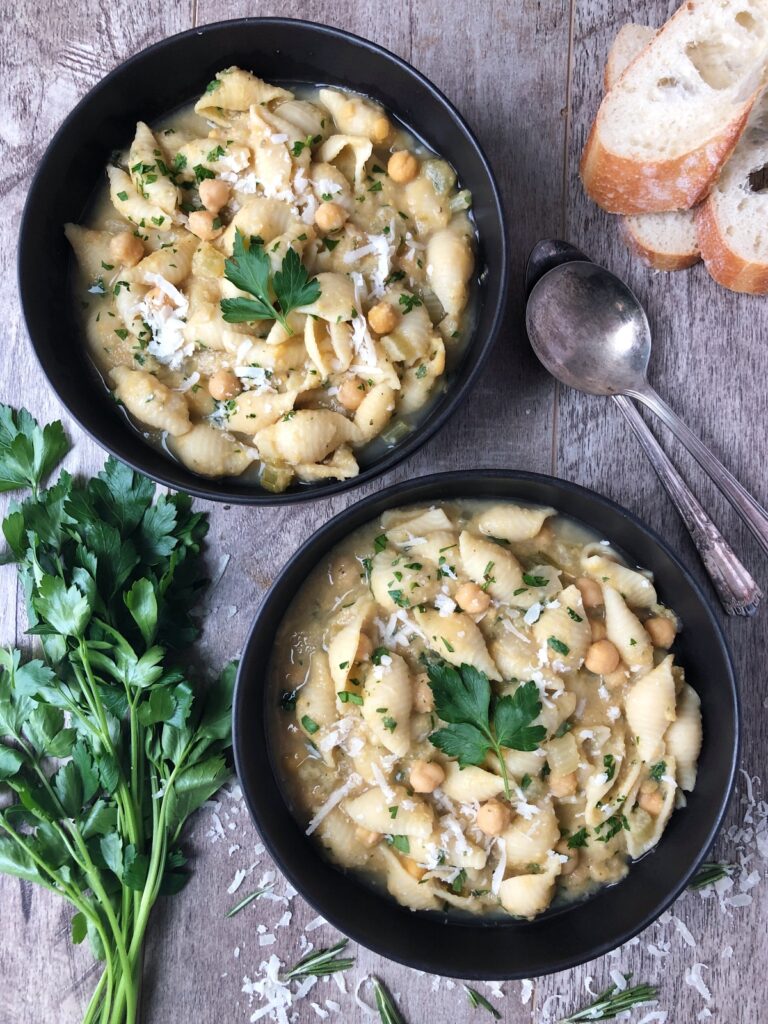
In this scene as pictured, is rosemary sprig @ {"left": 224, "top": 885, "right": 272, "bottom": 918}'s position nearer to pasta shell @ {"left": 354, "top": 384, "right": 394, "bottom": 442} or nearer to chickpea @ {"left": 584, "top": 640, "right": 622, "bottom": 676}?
chickpea @ {"left": 584, "top": 640, "right": 622, "bottom": 676}

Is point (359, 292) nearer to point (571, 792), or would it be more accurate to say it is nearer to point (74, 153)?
point (74, 153)

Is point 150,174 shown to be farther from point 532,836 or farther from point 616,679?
point 532,836

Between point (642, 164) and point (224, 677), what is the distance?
2.00 meters

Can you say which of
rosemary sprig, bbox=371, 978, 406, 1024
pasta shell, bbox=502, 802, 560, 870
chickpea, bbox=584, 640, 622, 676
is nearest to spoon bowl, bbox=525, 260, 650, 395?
chickpea, bbox=584, 640, 622, 676

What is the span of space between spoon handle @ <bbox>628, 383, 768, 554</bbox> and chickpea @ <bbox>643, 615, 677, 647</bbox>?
46 cm

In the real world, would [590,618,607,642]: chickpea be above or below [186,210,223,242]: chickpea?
below

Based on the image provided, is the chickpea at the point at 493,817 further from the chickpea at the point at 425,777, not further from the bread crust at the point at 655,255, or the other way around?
the bread crust at the point at 655,255

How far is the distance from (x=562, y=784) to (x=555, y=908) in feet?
1.52

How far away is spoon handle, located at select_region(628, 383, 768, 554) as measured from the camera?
2750 millimetres

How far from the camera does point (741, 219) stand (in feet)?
9.05

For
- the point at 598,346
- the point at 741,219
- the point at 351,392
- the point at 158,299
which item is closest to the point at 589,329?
the point at 598,346

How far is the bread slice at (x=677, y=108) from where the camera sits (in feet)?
8.90

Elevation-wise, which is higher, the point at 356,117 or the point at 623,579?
the point at 356,117

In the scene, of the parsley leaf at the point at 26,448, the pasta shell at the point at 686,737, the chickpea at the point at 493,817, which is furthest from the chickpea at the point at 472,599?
the parsley leaf at the point at 26,448
